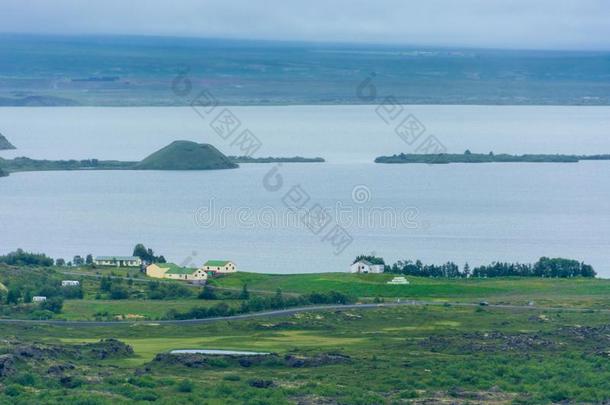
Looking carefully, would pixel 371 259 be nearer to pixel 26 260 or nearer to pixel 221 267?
pixel 221 267

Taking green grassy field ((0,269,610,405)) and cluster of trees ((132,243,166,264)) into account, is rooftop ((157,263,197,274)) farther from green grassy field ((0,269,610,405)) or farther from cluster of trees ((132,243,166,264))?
cluster of trees ((132,243,166,264))

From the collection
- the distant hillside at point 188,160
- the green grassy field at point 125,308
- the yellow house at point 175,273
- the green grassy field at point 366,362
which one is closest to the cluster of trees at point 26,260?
the yellow house at point 175,273

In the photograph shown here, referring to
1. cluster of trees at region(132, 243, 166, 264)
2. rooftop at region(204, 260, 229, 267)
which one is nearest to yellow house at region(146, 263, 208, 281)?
rooftop at region(204, 260, 229, 267)

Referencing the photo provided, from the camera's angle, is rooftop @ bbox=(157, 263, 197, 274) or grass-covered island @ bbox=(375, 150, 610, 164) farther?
grass-covered island @ bbox=(375, 150, 610, 164)

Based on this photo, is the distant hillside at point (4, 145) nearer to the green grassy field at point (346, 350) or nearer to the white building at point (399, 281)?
the green grassy field at point (346, 350)

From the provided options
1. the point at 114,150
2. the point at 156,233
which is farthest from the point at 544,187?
the point at 114,150

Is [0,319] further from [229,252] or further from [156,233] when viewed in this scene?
[156,233]

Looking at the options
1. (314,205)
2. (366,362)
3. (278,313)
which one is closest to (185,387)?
(366,362)
